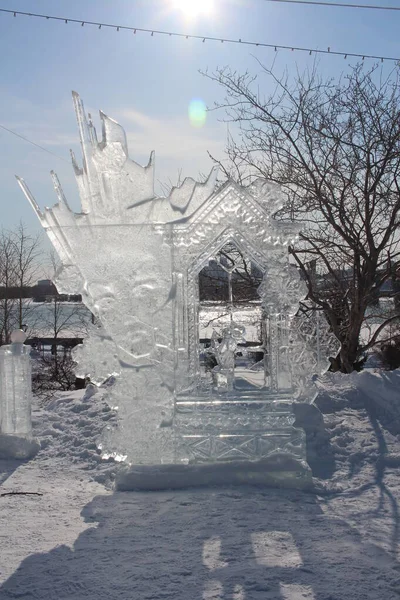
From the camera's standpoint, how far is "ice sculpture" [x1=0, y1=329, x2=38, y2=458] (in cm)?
570

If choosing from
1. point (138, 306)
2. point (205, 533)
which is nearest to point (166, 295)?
point (138, 306)

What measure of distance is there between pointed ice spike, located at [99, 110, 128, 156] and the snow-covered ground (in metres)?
2.52

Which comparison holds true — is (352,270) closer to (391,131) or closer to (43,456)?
(391,131)

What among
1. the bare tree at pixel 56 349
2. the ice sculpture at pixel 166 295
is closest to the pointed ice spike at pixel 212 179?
the ice sculpture at pixel 166 295

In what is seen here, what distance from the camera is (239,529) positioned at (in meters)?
3.66

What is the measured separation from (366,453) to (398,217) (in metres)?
4.63

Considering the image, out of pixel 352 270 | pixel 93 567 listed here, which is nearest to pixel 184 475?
pixel 93 567

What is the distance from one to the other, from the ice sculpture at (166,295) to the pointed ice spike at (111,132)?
115mm

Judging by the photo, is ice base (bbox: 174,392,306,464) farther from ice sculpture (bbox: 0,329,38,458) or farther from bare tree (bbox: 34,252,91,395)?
bare tree (bbox: 34,252,91,395)

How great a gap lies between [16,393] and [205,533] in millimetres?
2772

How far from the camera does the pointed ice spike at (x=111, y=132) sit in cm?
465

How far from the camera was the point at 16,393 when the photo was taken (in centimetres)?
577

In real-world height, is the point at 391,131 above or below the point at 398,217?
above

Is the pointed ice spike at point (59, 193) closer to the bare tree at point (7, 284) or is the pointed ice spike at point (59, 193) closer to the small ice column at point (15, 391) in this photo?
the small ice column at point (15, 391)
